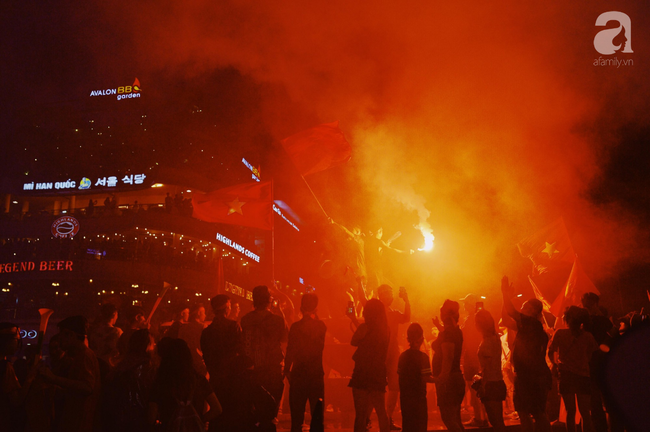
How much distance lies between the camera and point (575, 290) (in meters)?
10.4

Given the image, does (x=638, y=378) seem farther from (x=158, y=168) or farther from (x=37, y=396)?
(x=158, y=168)

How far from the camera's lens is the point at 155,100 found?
153ft

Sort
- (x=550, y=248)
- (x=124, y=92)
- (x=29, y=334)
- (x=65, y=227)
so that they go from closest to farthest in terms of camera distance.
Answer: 1. (x=550, y=248)
2. (x=29, y=334)
3. (x=65, y=227)
4. (x=124, y=92)

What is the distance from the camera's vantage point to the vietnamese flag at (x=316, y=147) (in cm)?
1163

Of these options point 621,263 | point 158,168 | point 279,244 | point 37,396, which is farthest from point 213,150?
point 37,396

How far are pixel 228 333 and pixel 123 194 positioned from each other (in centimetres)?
4230

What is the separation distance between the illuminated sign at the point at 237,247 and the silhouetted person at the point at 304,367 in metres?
38.6

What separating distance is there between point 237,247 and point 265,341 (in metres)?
43.2

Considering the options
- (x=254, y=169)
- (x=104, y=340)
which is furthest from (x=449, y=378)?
(x=254, y=169)

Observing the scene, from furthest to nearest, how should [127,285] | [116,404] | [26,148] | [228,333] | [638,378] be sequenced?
[26,148]
[127,285]
[228,333]
[638,378]
[116,404]

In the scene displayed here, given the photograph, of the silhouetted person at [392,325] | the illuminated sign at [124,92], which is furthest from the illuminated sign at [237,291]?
the silhouetted person at [392,325]

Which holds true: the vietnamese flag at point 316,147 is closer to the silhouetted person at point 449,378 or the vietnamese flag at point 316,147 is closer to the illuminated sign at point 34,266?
the silhouetted person at point 449,378

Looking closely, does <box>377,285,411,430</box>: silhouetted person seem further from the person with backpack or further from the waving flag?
the waving flag

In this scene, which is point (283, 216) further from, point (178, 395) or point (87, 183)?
point (178, 395)
